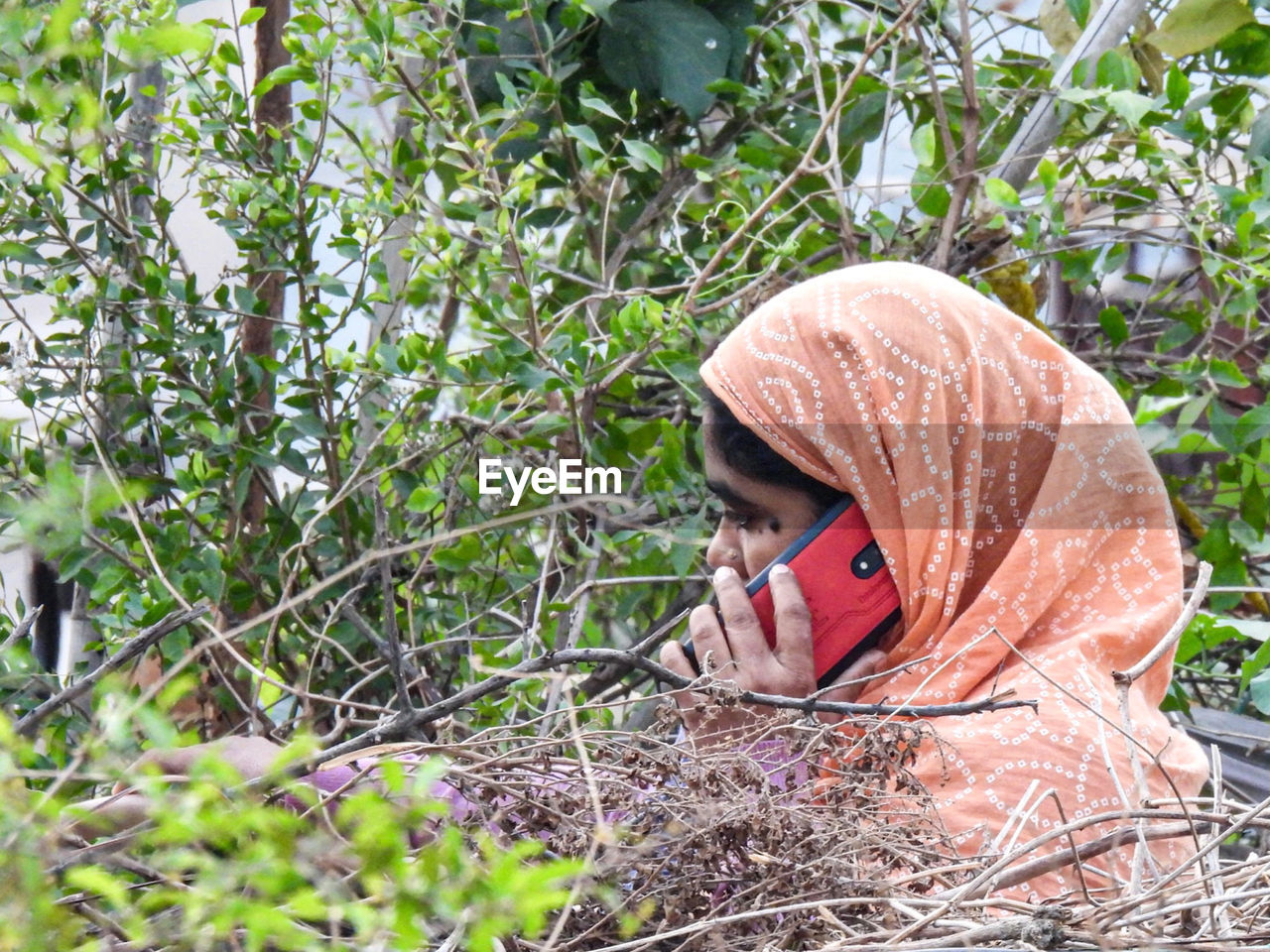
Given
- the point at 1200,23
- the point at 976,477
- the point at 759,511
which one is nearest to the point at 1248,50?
the point at 1200,23

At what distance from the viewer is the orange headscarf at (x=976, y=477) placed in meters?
1.52

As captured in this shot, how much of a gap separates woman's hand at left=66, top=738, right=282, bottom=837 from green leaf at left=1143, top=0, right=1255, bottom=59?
187 centimetres

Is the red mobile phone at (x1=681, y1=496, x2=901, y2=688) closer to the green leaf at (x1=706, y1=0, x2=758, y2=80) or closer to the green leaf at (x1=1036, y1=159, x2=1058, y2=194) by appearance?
the green leaf at (x1=1036, y1=159, x2=1058, y2=194)

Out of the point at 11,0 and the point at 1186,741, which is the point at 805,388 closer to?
the point at 1186,741

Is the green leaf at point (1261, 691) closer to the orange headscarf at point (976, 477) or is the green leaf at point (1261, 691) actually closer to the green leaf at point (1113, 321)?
the orange headscarf at point (976, 477)

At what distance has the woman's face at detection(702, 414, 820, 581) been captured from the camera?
166 cm

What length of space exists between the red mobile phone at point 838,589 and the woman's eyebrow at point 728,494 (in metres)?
0.09

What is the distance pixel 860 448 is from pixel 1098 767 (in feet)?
1.48

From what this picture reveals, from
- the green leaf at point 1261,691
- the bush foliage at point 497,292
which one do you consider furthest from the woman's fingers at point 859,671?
the green leaf at point 1261,691

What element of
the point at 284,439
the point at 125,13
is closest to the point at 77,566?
the point at 284,439

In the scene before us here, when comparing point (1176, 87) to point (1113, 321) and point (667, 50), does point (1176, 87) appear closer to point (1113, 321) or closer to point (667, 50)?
point (1113, 321)

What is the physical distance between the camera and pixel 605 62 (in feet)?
7.54

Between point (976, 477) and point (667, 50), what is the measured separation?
104 cm

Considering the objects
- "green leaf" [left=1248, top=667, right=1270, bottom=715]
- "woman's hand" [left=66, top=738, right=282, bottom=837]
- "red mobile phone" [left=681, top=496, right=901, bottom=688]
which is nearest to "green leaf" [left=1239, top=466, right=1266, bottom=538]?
"green leaf" [left=1248, top=667, right=1270, bottom=715]
